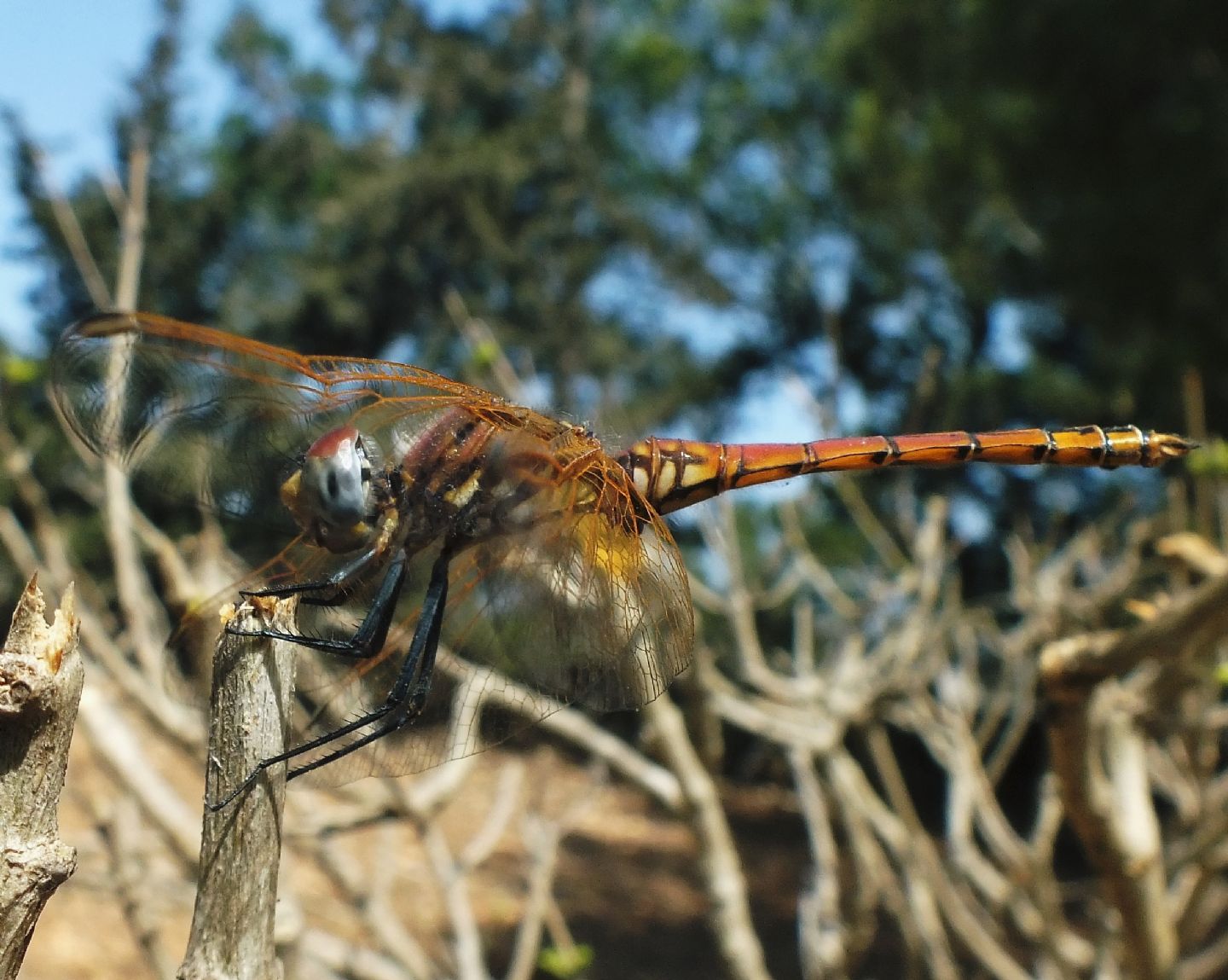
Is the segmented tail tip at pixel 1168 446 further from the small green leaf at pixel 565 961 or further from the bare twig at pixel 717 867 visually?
the small green leaf at pixel 565 961

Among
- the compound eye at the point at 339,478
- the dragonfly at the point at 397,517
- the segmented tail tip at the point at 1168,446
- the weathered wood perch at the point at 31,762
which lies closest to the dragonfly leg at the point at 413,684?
the dragonfly at the point at 397,517

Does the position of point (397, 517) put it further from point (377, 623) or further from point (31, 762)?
point (31, 762)

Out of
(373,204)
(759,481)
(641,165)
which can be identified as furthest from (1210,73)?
(641,165)

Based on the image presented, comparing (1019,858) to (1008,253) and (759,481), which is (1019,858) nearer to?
(759,481)

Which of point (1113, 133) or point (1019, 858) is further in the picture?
point (1113, 133)

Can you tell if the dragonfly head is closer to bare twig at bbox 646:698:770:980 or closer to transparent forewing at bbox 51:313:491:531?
transparent forewing at bbox 51:313:491:531

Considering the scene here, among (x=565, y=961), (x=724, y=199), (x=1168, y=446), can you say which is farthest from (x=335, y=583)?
(x=724, y=199)
